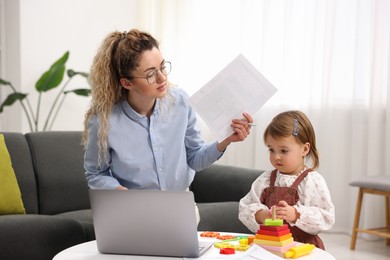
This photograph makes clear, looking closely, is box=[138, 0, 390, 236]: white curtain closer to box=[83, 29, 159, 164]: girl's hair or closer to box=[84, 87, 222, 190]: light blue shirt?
box=[84, 87, 222, 190]: light blue shirt

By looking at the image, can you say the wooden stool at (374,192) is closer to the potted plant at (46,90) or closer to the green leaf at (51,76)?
the potted plant at (46,90)

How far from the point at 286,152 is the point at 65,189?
1.62 m

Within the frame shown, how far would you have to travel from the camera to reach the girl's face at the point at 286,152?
6.37ft

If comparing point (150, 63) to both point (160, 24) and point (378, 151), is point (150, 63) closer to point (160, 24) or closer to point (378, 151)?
point (378, 151)

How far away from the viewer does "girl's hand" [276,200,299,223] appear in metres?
1.80

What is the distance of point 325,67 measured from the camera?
4457mm

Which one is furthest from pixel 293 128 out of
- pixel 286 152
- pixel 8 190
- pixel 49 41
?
pixel 49 41

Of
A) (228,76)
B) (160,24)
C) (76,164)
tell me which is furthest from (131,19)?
(228,76)

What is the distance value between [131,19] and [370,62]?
2.27 m

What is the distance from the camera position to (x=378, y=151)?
418cm

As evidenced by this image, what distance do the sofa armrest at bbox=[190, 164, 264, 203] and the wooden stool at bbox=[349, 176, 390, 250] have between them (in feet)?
3.05

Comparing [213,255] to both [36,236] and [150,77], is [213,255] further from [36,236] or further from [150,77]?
[36,236]

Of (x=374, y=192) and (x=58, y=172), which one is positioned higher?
(x=58, y=172)

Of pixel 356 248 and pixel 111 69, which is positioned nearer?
pixel 111 69
